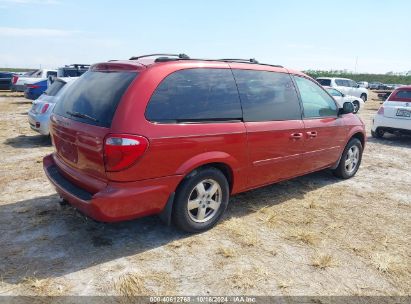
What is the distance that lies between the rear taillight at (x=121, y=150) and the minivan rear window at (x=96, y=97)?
18cm

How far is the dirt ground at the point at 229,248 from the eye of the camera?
10.00 ft

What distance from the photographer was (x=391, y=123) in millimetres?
9805

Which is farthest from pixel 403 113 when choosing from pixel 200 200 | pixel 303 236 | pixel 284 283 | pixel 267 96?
pixel 284 283

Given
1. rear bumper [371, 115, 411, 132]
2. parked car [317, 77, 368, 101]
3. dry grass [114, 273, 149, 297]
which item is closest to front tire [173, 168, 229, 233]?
dry grass [114, 273, 149, 297]

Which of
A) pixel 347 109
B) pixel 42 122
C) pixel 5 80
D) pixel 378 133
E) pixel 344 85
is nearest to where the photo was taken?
pixel 347 109

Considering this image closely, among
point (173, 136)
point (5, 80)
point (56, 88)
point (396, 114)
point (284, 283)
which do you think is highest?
point (5, 80)

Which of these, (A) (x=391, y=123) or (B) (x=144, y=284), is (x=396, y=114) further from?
(B) (x=144, y=284)

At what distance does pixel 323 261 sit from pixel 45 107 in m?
7.04

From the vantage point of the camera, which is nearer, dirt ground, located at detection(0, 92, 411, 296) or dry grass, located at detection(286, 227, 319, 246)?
dirt ground, located at detection(0, 92, 411, 296)

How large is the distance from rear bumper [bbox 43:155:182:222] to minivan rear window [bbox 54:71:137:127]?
605mm

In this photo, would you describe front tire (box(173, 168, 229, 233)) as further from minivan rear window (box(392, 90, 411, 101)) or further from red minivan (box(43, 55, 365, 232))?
minivan rear window (box(392, 90, 411, 101))

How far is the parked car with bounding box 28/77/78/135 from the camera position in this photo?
8.15 metres

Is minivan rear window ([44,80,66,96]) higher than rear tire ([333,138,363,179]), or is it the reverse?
minivan rear window ([44,80,66,96])

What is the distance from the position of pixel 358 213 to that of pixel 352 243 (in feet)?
3.10
